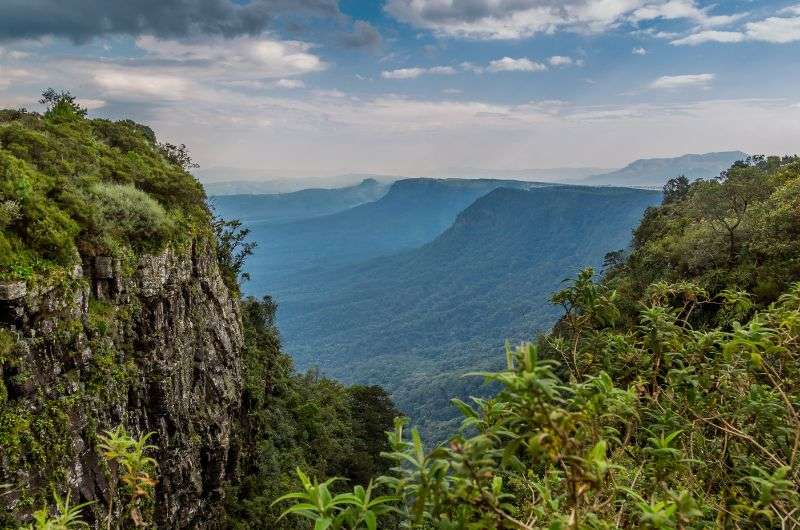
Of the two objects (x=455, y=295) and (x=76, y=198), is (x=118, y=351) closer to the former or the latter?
(x=76, y=198)

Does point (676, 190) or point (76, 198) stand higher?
point (676, 190)

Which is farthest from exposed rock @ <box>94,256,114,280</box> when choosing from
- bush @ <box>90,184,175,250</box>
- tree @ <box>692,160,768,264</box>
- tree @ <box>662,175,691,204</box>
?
tree @ <box>662,175,691,204</box>

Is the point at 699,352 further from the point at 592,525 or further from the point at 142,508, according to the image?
the point at 142,508

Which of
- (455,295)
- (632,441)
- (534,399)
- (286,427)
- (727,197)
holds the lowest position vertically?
(455,295)

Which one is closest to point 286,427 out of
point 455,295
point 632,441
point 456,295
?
point 632,441

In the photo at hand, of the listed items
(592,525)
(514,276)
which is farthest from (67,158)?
(514,276)

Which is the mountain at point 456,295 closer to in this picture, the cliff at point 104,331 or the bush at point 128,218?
the cliff at point 104,331

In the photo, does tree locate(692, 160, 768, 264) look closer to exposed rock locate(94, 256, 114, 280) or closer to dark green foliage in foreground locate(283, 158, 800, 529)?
dark green foliage in foreground locate(283, 158, 800, 529)
